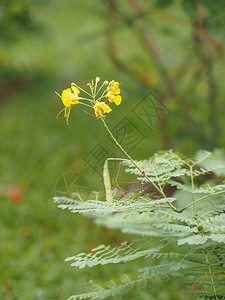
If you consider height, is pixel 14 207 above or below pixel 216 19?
below

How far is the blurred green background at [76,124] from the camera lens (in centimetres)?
253

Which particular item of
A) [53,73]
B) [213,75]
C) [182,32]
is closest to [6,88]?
[53,73]

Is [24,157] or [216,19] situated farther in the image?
[24,157]

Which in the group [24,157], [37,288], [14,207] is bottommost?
[37,288]

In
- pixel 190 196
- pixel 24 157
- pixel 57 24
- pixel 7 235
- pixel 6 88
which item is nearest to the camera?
pixel 190 196

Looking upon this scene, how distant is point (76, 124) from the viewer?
4.76 m

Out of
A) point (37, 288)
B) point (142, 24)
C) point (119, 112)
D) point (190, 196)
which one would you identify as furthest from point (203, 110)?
point (190, 196)

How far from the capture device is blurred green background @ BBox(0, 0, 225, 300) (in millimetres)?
2531

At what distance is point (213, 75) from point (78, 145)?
181cm

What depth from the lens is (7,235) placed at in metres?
3.00

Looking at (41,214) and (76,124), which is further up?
(76,124)

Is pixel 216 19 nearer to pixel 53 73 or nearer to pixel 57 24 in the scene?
pixel 53 73

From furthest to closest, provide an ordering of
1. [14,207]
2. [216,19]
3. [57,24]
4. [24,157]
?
1. [57,24]
2. [24,157]
3. [14,207]
4. [216,19]

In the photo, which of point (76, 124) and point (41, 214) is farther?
point (76, 124)
